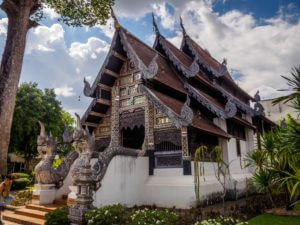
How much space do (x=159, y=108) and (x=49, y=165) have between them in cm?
442

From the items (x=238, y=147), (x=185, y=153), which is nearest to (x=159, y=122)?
(x=185, y=153)

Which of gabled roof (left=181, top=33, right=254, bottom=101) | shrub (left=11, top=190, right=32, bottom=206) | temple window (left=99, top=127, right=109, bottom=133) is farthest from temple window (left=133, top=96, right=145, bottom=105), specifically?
shrub (left=11, top=190, right=32, bottom=206)

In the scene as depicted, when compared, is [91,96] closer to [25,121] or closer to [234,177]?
[234,177]

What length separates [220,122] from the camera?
11391 mm

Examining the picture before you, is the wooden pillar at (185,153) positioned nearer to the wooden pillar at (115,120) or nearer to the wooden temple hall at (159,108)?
the wooden temple hall at (159,108)

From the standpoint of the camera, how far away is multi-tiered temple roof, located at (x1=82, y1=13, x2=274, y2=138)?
941cm

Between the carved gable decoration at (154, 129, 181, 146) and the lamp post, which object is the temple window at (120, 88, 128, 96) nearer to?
the carved gable decoration at (154, 129, 181, 146)

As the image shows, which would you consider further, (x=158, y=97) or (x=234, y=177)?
(x=234, y=177)

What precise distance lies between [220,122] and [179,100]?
81.7 inches

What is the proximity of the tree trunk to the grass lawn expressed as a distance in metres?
6.65

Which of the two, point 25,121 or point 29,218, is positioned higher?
point 25,121

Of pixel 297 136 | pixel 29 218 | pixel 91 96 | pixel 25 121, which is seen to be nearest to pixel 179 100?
pixel 91 96

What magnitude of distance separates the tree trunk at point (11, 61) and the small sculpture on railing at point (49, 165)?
2.80 metres

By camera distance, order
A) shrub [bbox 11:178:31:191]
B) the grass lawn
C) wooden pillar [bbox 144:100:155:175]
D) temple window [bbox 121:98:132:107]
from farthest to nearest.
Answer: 1. shrub [bbox 11:178:31:191]
2. temple window [bbox 121:98:132:107]
3. wooden pillar [bbox 144:100:155:175]
4. the grass lawn
